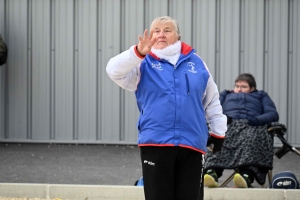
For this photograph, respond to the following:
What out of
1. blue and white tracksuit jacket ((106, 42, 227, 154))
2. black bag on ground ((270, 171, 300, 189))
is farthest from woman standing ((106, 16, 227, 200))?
black bag on ground ((270, 171, 300, 189))

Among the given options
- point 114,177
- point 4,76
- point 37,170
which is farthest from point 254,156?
point 4,76

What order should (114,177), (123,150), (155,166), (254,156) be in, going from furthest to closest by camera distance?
(123,150), (114,177), (254,156), (155,166)

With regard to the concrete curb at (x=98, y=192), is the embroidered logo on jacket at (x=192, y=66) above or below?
above

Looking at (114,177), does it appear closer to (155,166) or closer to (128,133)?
(128,133)

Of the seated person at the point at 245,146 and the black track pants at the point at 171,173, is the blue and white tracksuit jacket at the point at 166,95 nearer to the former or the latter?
the black track pants at the point at 171,173

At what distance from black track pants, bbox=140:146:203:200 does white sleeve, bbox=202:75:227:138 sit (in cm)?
37

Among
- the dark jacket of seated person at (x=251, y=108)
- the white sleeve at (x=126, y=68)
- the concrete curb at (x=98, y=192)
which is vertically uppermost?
the white sleeve at (x=126, y=68)

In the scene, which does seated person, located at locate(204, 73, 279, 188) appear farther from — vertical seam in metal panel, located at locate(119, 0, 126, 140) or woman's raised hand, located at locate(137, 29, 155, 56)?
vertical seam in metal panel, located at locate(119, 0, 126, 140)

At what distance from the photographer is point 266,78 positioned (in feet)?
40.0

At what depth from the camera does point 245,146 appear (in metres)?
8.16

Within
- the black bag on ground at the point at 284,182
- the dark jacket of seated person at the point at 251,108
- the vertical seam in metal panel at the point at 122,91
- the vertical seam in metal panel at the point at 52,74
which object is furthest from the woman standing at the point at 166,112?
the vertical seam in metal panel at the point at 52,74

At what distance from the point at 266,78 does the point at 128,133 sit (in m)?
2.47

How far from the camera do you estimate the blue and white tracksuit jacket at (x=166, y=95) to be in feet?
16.2

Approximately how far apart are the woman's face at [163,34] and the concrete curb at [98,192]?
9.68ft
